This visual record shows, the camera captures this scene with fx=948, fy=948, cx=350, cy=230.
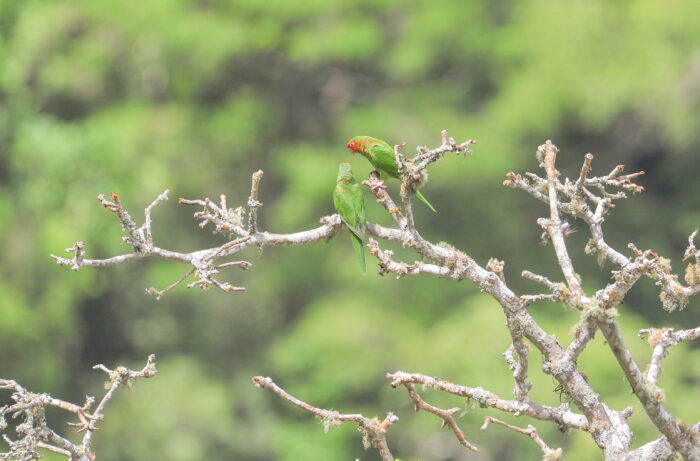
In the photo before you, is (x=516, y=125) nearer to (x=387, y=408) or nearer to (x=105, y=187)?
(x=387, y=408)

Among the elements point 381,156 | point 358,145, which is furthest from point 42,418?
point 358,145

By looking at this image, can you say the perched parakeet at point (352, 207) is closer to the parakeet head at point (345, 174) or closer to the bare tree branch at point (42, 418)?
the parakeet head at point (345, 174)

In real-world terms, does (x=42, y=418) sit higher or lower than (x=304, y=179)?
lower

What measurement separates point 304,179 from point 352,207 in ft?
35.9

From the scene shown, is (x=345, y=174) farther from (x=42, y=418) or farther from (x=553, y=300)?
(x=42, y=418)

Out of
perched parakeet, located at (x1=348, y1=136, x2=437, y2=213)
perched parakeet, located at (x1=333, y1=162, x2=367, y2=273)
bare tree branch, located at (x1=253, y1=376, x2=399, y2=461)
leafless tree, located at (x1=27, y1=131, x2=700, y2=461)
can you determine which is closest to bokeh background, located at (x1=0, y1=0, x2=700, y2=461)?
perched parakeet, located at (x1=348, y1=136, x2=437, y2=213)

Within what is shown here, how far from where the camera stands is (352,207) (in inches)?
150

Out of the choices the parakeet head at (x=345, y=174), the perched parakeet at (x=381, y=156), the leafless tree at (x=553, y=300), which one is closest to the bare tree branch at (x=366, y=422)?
the leafless tree at (x=553, y=300)

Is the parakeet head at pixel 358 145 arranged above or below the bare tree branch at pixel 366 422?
above

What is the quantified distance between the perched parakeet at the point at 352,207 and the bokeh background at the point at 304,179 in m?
8.36

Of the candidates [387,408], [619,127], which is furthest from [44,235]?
[619,127]

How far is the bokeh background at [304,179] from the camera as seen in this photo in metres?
13.5

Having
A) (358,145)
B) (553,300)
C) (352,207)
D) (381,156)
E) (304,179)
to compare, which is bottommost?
(553,300)

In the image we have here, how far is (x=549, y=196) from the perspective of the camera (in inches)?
127
